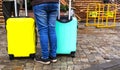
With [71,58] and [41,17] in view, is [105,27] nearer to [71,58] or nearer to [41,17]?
[71,58]

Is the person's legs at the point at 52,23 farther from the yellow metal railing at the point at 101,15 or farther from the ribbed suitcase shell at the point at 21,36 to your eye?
the yellow metal railing at the point at 101,15

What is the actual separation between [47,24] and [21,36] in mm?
563

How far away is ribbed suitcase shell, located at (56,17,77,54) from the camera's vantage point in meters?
5.34

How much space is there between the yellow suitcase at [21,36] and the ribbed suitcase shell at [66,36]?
51cm

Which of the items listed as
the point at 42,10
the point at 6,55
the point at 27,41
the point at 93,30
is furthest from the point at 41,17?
the point at 93,30

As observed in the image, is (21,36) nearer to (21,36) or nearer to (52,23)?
(21,36)

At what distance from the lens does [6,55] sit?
225 inches

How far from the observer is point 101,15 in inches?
401

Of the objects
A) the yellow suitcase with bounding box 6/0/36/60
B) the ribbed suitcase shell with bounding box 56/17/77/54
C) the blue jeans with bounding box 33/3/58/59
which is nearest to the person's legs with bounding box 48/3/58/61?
the blue jeans with bounding box 33/3/58/59

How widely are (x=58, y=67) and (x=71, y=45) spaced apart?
2.15ft

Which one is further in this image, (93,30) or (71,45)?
(93,30)

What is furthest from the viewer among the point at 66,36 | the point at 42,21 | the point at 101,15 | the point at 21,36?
the point at 101,15

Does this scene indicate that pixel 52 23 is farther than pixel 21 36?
No

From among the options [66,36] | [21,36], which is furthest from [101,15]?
[21,36]
